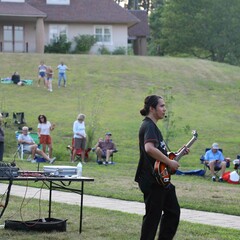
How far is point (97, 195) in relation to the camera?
15305 mm

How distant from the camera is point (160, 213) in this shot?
28.8 feet

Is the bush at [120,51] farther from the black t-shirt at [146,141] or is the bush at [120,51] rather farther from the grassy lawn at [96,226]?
the black t-shirt at [146,141]

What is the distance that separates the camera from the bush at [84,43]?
56.9m

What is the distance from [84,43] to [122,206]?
144 ft

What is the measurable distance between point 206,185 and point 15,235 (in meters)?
8.72

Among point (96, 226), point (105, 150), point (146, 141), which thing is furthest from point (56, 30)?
point (146, 141)

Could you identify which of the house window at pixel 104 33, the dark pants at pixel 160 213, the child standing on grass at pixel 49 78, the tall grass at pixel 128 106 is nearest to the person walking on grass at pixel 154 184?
the dark pants at pixel 160 213

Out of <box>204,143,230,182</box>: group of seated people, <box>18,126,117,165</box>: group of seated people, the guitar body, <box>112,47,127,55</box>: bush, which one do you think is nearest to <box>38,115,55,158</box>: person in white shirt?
<box>18,126,117,165</box>: group of seated people

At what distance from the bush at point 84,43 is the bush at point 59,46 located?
0.69m

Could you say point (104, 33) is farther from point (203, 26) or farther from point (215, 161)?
point (215, 161)

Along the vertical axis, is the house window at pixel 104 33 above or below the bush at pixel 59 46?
above

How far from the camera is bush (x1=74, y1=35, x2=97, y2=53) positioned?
56.9 metres

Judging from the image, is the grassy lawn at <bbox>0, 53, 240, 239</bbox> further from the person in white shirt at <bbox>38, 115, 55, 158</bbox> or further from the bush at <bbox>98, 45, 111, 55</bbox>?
the bush at <bbox>98, 45, 111, 55</bbox>

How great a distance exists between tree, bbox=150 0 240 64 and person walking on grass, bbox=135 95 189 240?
5761 cm
